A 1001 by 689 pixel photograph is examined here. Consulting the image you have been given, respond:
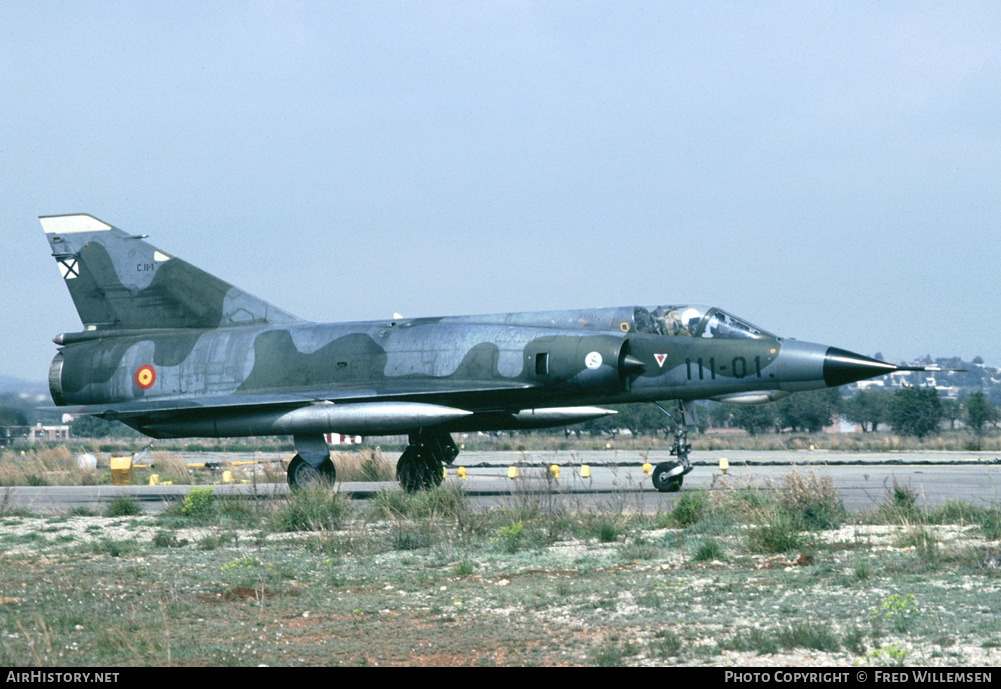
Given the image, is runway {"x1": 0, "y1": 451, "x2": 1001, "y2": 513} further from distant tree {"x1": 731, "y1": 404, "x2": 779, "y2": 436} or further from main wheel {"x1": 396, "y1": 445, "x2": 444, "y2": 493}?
distant tree {"x1": 731, "y1": 404, "x2": 779, "y2": 436}

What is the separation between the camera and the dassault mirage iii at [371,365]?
59.9 ft

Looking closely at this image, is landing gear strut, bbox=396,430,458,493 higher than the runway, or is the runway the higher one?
landing gear strut, bbox=396,430,458,493

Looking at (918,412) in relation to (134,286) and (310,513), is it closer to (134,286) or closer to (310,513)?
(134,286)

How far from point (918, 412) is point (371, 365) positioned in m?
74.8

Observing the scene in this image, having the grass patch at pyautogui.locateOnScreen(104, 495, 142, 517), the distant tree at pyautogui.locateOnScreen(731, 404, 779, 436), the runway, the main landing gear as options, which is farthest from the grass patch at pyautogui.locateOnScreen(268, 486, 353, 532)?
the distant tree at pyautogui.locateOnScreen(731, 404, 779, 436)

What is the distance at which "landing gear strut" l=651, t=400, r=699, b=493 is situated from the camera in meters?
18.5

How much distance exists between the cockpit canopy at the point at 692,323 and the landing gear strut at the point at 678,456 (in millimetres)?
1373

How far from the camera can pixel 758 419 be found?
11506cm

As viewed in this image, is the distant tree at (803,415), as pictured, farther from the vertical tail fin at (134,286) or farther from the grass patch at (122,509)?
the grass patch at (122,509)

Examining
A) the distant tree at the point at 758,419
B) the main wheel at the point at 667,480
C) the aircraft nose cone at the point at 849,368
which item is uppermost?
the aircraft nose cone at the point at 849,368

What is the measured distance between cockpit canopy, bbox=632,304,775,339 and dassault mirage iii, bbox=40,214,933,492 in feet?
0.09

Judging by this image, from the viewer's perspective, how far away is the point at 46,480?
93.1 feet

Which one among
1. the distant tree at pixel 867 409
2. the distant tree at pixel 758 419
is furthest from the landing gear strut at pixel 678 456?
the distant tree at pixel 867 409


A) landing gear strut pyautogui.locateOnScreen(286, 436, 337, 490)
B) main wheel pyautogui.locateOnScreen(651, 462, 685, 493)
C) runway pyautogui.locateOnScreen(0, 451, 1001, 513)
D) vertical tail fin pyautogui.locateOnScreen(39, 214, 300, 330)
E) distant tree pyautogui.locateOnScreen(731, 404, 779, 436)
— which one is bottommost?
distant tree pyautogui.locateOnScreen(731, 404, 779, 436)
